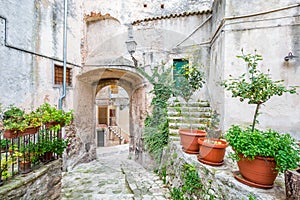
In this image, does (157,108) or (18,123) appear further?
(157,108)

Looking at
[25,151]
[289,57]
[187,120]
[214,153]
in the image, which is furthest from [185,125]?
[25,151]

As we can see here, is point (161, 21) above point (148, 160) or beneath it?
above

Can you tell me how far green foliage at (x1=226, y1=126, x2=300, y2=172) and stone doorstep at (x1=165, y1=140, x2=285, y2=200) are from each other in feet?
1.06

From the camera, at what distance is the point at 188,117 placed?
4.43 meters

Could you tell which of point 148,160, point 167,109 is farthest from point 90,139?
point 167,109

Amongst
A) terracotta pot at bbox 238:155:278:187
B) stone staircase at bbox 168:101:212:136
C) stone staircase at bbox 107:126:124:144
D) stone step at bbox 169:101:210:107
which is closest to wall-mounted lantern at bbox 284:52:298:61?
stone staircase at bbox 168:101:212:136

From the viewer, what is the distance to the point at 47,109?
3.45 m

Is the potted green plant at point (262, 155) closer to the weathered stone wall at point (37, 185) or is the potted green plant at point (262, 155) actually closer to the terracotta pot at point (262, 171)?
the terracotta pot at point (262, 171)

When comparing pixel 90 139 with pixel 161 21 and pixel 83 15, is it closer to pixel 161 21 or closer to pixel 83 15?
pixel 83 15

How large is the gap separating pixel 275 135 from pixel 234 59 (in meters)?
2.51

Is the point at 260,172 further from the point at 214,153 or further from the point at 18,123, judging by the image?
the point at 18,123

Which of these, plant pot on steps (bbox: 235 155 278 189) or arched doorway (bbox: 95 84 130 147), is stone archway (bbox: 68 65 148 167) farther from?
arched doorway (bbox: 95 84 130 147)

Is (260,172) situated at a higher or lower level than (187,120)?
lower

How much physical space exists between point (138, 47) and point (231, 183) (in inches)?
232
